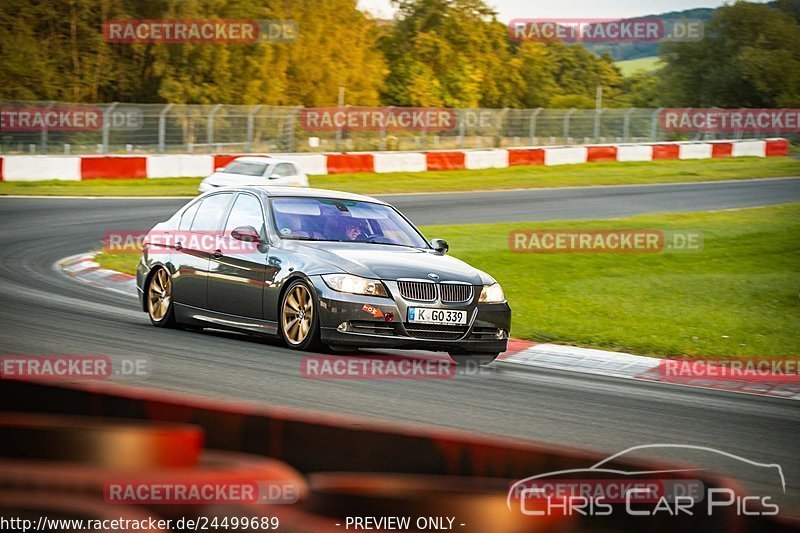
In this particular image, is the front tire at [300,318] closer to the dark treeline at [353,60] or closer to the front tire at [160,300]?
the front tire at [160,300]

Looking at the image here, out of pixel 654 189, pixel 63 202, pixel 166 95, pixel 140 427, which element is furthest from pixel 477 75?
pixel 140 427

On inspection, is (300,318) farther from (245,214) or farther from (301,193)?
(301,193)

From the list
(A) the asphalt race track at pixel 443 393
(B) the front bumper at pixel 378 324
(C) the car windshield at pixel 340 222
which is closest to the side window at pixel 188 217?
(A) the asphalt race track at pixel 443 393

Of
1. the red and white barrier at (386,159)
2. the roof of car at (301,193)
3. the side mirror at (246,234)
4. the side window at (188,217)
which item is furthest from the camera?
the red and white barrier at (386,159)

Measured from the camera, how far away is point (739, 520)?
3.02 meters

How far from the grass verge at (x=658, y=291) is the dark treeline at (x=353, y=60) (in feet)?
101

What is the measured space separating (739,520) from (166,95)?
1927 inches

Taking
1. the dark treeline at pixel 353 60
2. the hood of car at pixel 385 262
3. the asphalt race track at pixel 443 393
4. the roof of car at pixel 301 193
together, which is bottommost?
the asphalt race track at pixel 443 393

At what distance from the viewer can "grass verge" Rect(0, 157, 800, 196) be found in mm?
29078

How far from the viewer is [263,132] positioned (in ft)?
122

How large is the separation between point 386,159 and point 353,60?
28.3 m

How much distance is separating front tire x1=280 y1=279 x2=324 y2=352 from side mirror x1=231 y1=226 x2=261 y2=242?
77 centimetres

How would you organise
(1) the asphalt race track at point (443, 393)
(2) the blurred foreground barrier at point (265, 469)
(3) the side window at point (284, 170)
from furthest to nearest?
(3) the side window at point (284, 170), (1) the asphalt race track at point (443, 393), (2) the blurred foreground barrier at point (265, 469)

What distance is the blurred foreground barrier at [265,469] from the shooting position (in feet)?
10.0
